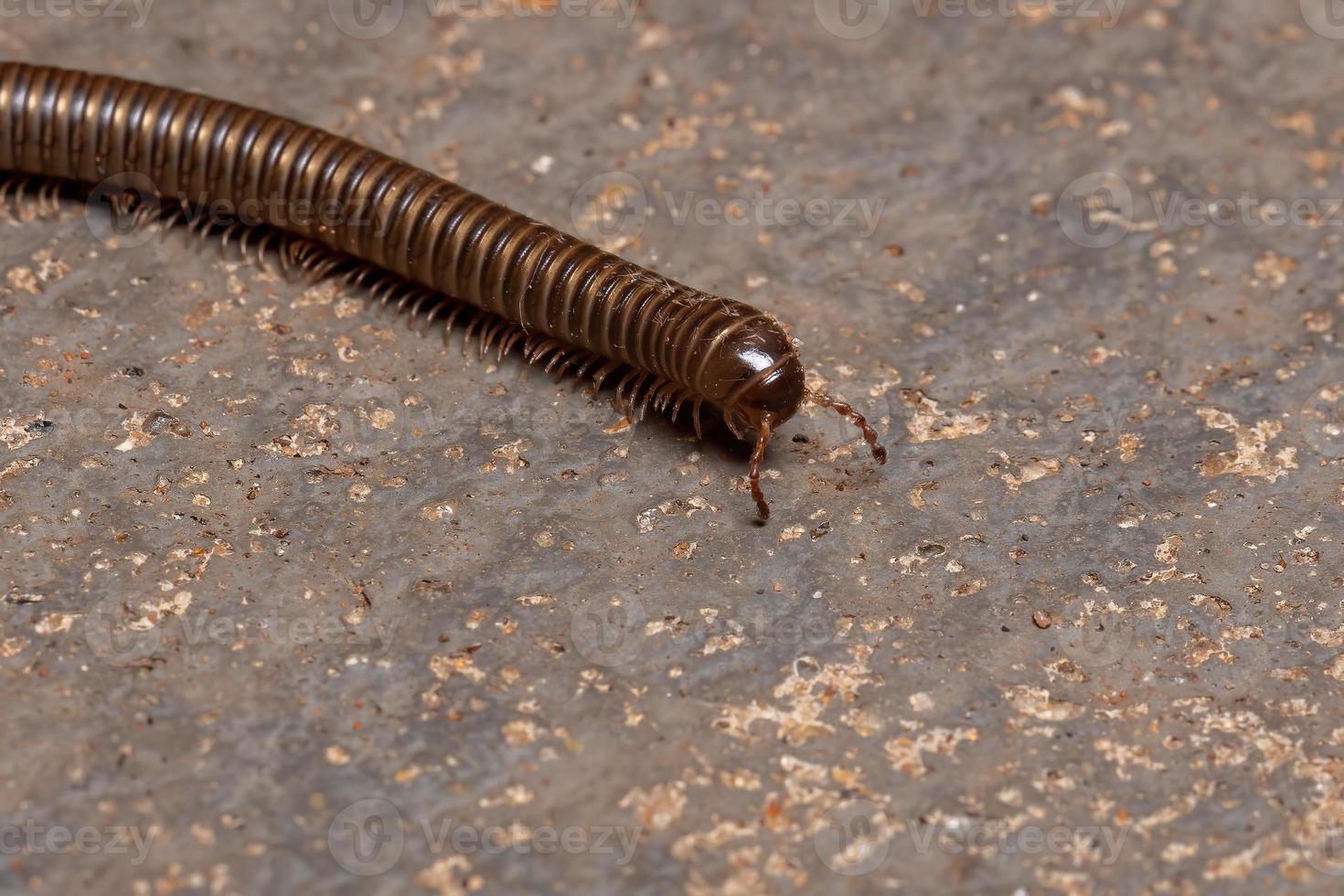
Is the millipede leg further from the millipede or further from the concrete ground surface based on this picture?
the concrete ground surface

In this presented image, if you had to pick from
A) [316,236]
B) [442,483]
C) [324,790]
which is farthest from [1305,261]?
[324,790]

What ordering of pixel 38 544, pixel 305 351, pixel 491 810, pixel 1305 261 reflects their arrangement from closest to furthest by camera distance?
pixel 491 810, pixel 38 544, pixel 305 351, pixel 1305 261

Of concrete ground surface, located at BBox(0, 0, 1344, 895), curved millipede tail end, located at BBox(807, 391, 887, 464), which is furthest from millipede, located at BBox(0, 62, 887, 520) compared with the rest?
concrete ground surface, located at BBox(0, 0, 1344, 895)

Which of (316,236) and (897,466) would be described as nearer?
(897,466)

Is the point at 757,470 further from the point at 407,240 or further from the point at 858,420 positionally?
the point at 407,240

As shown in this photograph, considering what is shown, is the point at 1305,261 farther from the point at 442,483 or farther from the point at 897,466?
the point at 442,483
